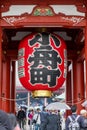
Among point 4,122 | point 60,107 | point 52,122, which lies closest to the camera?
point 4,122

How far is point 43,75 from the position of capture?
891 cm

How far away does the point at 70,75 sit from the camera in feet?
39.8

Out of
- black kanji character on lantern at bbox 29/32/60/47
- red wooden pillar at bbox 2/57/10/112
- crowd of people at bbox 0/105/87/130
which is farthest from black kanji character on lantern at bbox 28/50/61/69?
red wooden pillar at bbox 2/57/10/112

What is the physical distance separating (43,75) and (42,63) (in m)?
0.30

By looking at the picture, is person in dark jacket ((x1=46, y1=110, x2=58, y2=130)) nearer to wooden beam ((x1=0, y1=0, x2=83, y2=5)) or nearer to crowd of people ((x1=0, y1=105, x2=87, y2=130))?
crowd of people ((x1=0, y1=105, x2=87, y2=130))

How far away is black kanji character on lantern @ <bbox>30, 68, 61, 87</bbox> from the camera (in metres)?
8.88

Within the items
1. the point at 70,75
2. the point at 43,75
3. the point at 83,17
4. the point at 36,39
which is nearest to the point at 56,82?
the point at 43,75

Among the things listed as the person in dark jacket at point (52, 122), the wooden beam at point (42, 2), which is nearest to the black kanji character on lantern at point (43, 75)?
the wooden beam at point (42, 2)

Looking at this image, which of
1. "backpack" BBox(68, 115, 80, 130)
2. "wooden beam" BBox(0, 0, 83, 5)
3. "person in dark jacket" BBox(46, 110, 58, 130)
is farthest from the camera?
"person in dark jacket" BBox(46, 110, 58, 130)

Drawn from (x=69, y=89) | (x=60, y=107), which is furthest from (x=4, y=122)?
(x=69, y=89)

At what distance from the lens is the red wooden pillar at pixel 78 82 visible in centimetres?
1144

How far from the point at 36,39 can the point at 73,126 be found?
271 centimetres

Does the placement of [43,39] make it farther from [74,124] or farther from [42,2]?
[74,124]

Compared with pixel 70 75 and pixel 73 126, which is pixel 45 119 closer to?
pixel 70 75
